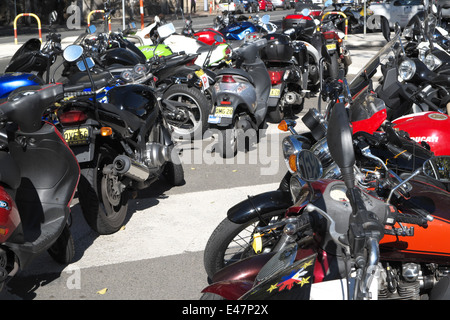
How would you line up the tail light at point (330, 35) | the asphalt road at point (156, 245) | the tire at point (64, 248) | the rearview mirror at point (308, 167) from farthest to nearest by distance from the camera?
the tail light at point (330, 35), the tire at point (64, 248), the asphalt road at point (156, 245), the rearview mirror at point (308, 167)

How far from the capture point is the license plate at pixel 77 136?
479cm

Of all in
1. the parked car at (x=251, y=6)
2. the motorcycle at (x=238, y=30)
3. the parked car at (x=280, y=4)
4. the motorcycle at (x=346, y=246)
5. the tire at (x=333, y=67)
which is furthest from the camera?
the parked car at (x=280, y=4)

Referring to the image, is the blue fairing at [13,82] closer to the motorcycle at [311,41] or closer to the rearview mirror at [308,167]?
the rearview mirror at [308,167]

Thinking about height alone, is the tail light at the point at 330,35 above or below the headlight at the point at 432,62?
below

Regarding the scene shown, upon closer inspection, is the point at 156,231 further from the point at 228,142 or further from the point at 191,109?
the point at 191,109

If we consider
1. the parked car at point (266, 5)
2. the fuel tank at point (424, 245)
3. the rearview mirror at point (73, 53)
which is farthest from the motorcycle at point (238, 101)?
the parked car at point (266, 5)

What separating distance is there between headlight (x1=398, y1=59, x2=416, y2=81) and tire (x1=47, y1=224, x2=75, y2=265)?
4.36 m

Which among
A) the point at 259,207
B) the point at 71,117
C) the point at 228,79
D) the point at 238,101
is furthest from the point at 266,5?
the point at 259,207

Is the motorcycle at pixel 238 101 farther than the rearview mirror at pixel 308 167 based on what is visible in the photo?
Yes

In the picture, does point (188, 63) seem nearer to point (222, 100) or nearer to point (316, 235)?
point (222, 100)

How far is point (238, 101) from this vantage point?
728 centimetres

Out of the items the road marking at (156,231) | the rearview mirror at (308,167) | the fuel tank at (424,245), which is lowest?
the road marking at (156,231)

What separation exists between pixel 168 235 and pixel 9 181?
1.70 m
